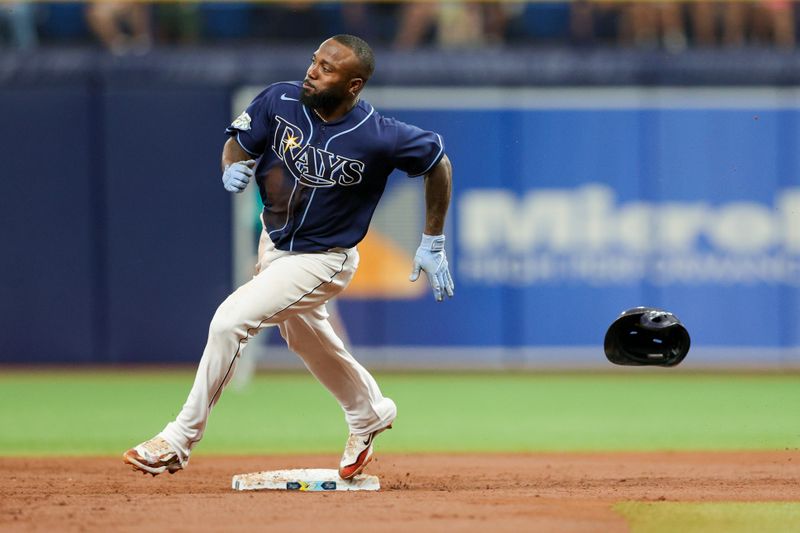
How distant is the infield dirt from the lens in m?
4.92

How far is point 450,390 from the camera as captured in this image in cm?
1141

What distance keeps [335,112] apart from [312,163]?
0.27m

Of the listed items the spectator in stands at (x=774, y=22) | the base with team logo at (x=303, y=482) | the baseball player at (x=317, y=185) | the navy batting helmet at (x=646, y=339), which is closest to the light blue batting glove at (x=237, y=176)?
the baseball player at (x=317, y=185)

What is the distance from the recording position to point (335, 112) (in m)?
5.87

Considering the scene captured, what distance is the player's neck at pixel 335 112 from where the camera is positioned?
5844 millimetres

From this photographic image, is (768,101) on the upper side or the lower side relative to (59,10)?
lower

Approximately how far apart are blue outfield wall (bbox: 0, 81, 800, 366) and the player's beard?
24.1 ft

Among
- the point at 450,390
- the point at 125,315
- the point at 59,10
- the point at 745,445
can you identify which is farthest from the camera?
the point at 59,10

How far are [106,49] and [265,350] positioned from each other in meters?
3.45

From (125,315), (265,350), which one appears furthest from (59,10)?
(265,350)

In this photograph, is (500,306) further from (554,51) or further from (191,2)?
(191,2)

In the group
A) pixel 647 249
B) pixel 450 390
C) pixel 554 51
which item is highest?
pixel 554 51

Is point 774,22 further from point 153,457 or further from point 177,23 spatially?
point 153,457

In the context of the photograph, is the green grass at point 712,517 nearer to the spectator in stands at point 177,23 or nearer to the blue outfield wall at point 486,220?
the blue outfield wall at point 486,220
